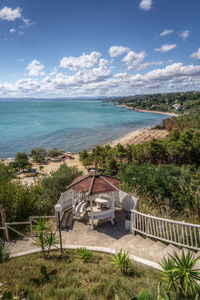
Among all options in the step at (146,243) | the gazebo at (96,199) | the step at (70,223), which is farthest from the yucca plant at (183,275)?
the step at (70,223)

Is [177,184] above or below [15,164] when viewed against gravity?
above

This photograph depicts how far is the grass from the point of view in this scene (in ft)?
11.1

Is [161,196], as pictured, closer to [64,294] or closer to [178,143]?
[64,294]

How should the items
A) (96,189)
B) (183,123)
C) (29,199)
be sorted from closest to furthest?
(96,189) < (29,199) < (183,123)

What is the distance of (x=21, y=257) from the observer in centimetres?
489

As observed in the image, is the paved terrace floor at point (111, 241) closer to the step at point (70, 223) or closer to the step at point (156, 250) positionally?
the step at point (156, 250)

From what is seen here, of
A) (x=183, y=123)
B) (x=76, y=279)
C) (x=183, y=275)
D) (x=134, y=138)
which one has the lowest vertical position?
(x=134, y=138)

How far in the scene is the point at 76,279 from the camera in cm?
386

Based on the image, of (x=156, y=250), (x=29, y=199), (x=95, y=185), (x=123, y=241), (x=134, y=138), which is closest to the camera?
(x=156, y=250)

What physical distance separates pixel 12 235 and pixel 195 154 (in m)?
20.8

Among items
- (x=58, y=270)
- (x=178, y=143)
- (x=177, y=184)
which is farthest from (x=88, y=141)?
(x=58, y=270)

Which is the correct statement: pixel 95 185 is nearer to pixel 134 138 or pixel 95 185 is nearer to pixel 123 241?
pixel 123 241

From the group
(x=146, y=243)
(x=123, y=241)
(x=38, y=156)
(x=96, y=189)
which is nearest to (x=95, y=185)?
(x=96, y=189)

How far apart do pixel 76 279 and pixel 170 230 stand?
2855 mm
